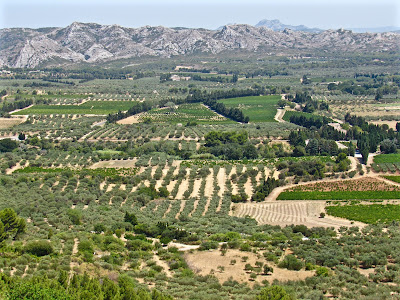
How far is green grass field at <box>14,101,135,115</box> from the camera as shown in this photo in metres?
112

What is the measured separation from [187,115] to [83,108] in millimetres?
25672

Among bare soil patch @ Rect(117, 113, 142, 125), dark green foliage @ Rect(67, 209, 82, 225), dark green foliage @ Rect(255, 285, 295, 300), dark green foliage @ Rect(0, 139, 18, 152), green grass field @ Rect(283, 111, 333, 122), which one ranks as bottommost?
dark green foliage @ Rect(0, 139, 18, 152)

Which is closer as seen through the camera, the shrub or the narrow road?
the shrub

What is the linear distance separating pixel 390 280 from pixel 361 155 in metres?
44.5

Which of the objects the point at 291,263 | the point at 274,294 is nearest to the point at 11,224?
the point at 291,263

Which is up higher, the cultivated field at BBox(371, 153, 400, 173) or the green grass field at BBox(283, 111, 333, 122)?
the green grass field at BBox(283, 111, 333, 122)

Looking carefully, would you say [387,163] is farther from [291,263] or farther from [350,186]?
[291,263]

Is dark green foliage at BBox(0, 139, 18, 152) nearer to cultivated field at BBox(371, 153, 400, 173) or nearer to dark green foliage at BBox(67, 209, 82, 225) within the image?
dark green foliage at BBox(67, 209, 82, 225)

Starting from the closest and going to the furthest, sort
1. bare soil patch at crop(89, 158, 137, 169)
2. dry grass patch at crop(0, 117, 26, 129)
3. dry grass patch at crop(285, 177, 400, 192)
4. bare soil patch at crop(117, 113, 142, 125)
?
dry grass patch at crop(285, 177, 400, 192) < bare soil patch at crop(89, 158, 137, 169) < dry grass patch at crop(0, 117, 26, 129) < bare soil patch at crop(117, 113, 142, 125)

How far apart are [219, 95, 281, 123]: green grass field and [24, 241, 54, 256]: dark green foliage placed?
7297 centimetres

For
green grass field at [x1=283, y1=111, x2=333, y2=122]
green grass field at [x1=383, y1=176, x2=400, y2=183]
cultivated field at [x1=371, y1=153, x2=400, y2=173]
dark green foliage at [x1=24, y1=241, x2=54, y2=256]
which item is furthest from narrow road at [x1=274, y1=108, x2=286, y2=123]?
dark green foliage at [x1=24, y1=241, x2=54, y2=256]

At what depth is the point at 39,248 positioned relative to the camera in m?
31.7

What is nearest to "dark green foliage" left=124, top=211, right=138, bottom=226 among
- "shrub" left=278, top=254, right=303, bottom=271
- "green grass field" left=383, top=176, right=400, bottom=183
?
"shrub" left=278, top=254, right=303, bottom=271

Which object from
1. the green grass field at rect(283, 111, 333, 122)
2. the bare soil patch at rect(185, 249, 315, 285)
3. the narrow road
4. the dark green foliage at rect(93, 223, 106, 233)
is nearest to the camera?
the bare soil patch at rect(185, 249, 315, 285)
